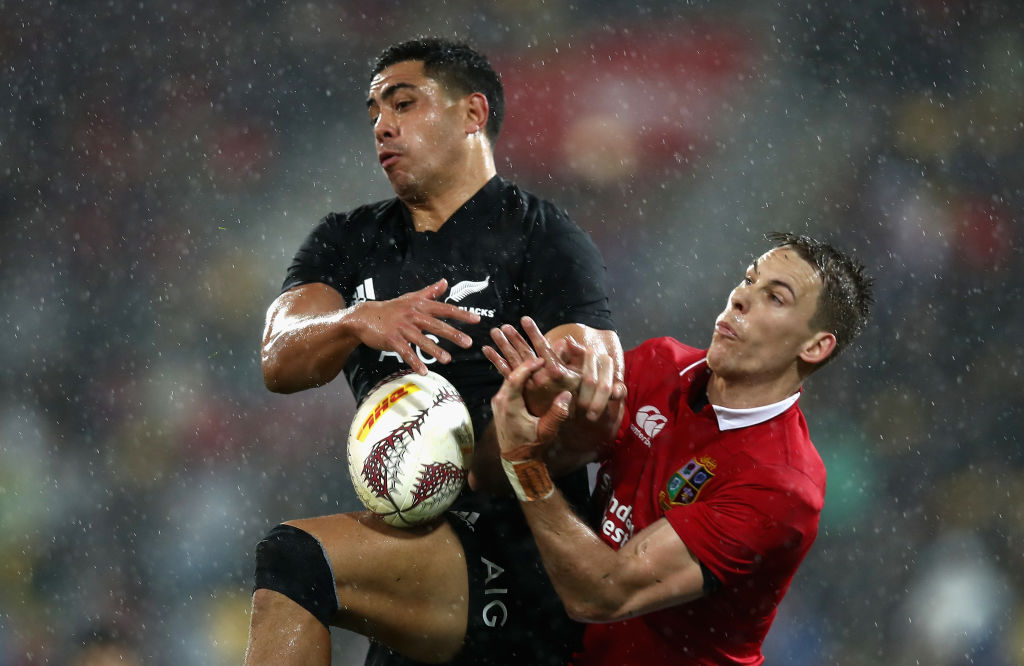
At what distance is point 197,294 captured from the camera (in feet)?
18.5

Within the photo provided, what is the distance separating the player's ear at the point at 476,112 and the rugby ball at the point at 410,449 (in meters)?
0.94

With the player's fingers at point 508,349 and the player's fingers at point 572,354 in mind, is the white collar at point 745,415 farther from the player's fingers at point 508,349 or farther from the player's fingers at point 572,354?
the player's fingers at point 508,349

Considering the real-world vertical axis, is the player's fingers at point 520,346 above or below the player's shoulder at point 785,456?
above

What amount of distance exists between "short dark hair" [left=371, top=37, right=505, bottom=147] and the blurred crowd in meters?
2.38

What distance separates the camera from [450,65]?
314 cm

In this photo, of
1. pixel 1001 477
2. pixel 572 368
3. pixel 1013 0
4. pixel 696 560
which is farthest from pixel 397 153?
pixel 1013 0

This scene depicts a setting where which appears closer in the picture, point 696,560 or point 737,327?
point 696,560

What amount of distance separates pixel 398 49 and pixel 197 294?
2.95m

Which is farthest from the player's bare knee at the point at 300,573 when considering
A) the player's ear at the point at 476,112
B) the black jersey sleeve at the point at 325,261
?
the player's ear at the point at 476,112

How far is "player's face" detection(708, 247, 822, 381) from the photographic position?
2.77 m

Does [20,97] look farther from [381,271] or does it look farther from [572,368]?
[572,368]

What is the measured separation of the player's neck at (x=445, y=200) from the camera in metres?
3.03

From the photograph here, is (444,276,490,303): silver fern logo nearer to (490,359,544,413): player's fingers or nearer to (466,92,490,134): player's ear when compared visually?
(466,92,490,134): player's ear

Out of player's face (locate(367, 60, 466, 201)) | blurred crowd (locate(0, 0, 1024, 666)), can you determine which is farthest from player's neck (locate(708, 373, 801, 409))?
blurred crowd (locate(0, 0, 1024, 666))
